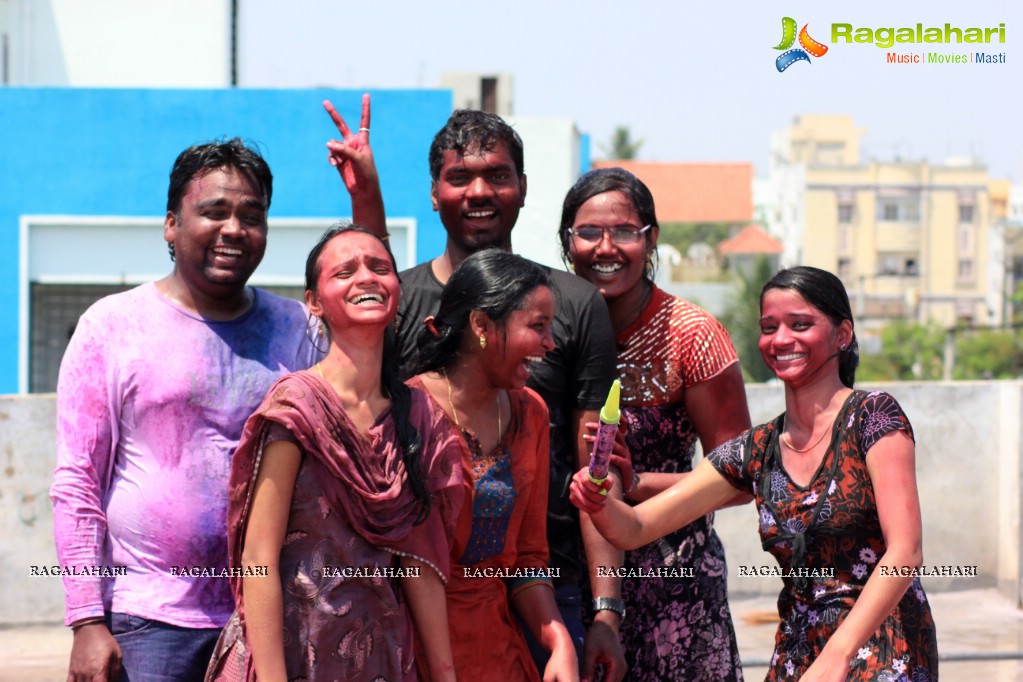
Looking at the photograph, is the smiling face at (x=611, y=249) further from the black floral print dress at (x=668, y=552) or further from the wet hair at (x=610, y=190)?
the black floral print dress at (x=668, y=552)

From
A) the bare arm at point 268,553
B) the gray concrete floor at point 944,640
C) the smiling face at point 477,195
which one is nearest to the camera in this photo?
the bare arm at point 268,553

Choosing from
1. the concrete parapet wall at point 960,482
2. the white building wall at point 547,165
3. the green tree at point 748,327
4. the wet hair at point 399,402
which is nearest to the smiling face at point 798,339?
the wet hair at point 399,402

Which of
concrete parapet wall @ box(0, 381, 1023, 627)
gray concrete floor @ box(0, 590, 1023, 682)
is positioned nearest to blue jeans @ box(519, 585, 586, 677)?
gray concrete floor @ box(0, 590, 1023, 682)

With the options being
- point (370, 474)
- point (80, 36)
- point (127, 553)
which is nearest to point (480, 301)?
point (370, 474)

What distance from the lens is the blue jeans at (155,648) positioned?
307cm

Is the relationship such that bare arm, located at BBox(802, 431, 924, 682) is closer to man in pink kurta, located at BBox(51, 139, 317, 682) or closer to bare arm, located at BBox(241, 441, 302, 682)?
bare arm, located at BBox(241, 441, 302, 682)

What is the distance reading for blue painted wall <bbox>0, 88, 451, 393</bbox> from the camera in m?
16.0

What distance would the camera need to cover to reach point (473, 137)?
354 centimetres

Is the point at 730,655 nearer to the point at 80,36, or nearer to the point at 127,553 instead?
the point at 127,553

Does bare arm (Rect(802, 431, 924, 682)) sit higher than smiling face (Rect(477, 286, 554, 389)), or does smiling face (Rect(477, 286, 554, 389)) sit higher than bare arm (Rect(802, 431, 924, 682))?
Result: smiling face (Rect(477, 286, 554, 389))

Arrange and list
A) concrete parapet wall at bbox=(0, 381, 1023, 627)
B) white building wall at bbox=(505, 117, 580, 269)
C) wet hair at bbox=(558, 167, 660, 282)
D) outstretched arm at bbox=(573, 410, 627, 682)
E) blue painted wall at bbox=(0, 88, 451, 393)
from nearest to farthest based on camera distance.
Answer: outstretched arm at bbox=(573, 410, 627, 682), wet hair at bbox=(558, 167, 660, 282), concrete parapet wall at bbox=(0, 381, 1023, 627), blue painted wall at bbox=(0, 88, 451, 393), white building wall at bbox=(505, 117, 580, 269)

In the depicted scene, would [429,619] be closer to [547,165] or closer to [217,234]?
[217,234]

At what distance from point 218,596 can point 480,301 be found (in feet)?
3.31

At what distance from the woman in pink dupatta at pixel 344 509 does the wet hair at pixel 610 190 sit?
2.73ft
